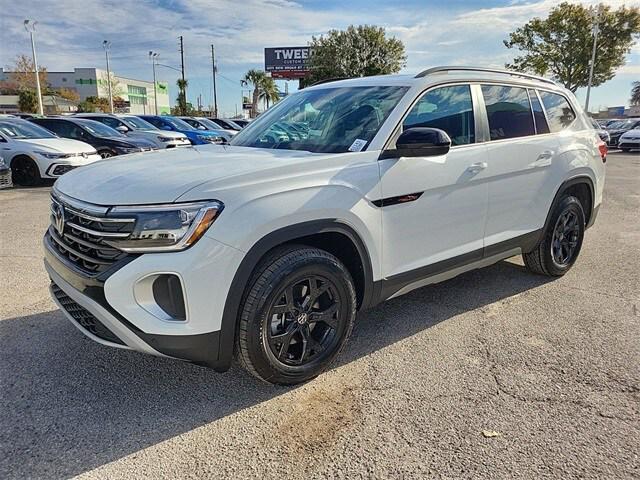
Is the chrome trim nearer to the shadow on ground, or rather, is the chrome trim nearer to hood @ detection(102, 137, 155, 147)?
the shadow on ground

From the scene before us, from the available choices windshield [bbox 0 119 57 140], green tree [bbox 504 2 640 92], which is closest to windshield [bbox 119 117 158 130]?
windshield [bbox 0 119 57 140]

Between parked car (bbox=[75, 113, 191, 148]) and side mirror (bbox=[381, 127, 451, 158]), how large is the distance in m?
11.2

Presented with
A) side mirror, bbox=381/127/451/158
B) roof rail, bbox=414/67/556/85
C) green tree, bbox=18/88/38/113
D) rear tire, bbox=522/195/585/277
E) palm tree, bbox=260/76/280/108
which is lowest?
rear tire, bbox=522/195/585/277

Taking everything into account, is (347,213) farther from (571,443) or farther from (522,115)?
(522,115)

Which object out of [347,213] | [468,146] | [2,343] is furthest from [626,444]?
[2,343]

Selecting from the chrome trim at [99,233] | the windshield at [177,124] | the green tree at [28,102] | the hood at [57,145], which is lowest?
the chrome trim at [99,233]

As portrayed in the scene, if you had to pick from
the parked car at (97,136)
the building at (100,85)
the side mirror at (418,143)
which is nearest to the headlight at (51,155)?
the parked car at (97,136)

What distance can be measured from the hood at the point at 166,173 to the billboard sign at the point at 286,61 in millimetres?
44855

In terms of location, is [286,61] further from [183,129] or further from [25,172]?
[25,172]

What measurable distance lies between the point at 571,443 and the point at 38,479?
2473 mm

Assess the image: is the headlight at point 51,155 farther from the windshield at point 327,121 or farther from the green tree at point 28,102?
the green tree at point 28,102

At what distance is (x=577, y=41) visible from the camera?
3491 cm

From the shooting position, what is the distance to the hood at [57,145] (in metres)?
10.3

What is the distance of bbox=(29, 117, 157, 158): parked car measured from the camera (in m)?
12.0
